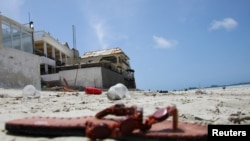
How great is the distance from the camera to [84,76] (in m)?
25.5

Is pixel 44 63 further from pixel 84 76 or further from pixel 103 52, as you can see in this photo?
pixel 103 52

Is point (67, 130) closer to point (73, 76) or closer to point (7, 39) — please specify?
point (7, 39)

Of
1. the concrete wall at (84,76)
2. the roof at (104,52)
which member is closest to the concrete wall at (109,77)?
the concrete wall at (84,76)

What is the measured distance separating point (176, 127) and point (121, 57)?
3874 cm

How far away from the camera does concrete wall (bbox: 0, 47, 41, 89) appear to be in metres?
15.0

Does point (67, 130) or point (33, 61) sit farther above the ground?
point (33, 61)

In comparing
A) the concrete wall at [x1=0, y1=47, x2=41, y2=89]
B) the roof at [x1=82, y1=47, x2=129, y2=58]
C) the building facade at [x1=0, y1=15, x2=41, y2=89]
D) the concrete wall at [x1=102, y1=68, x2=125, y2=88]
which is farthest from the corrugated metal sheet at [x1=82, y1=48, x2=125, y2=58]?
the concrete wall at [x1=0, y1=47, x2=41, y2=89]

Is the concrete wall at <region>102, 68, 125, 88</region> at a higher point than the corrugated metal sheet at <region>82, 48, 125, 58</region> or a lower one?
lower

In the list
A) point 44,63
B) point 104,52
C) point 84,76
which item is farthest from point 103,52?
point 84,76

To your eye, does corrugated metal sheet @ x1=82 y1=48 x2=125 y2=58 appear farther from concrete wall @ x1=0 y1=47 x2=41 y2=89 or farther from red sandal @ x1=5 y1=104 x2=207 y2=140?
red sandal @ x1=5 y1=104 x2=207 y2=140

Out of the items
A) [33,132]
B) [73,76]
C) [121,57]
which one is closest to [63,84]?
[73,76]

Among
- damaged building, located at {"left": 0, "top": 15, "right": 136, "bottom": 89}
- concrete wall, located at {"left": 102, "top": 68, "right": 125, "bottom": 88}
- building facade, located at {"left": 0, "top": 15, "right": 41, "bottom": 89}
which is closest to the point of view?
building facade, located at {"left": 0, "top": 15, "right": 41, "bottom": 89}

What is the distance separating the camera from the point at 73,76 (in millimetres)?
25766

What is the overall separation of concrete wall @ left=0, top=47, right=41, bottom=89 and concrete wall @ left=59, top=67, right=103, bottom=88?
6547 millimetres
